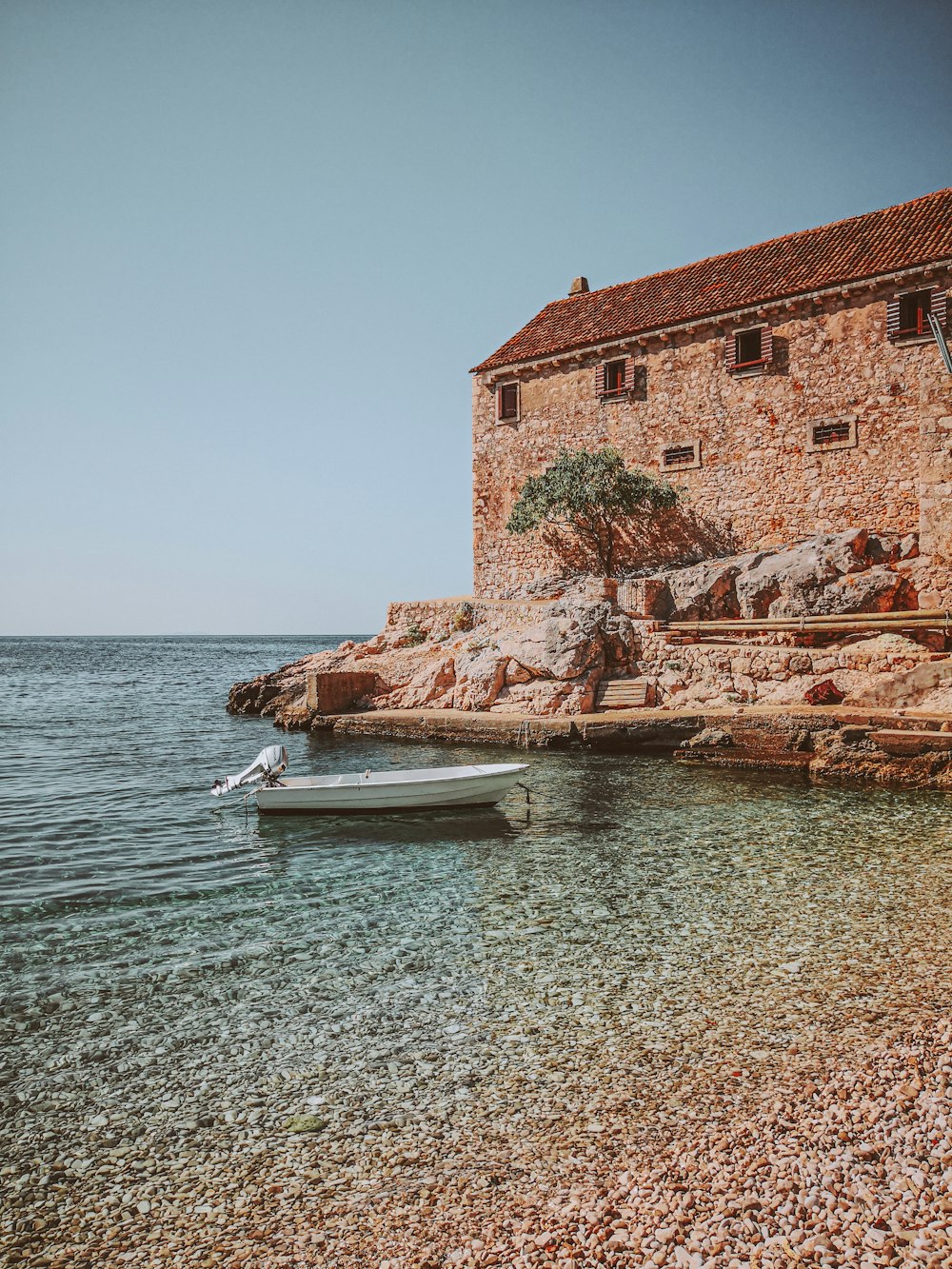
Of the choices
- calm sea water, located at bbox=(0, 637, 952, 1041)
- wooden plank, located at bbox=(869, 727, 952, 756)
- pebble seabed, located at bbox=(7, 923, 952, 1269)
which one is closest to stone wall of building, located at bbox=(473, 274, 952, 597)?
wooden plank, located at bbox=(869, 727, 952, 756)

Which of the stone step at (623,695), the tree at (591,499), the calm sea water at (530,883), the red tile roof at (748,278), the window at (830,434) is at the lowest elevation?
the calm sea water at (530,883)

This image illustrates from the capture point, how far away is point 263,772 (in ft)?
42.6

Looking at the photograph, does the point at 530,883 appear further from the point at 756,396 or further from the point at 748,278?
the point at 748,278

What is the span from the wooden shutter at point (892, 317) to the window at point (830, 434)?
2.33m

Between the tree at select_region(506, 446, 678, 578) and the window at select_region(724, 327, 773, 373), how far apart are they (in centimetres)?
405

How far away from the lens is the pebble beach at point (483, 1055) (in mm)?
3842

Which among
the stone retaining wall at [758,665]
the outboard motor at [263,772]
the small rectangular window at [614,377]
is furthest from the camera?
the small rectangular window at [614,377]

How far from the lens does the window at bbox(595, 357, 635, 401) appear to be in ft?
87.4

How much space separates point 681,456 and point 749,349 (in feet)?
11.8

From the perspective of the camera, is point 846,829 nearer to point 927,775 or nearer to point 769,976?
point 927,775

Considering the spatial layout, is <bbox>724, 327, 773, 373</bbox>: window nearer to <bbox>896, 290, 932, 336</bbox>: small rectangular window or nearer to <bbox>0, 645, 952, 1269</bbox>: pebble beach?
<bbox>896, 290, 932, 336</bbox>: small rectangular window

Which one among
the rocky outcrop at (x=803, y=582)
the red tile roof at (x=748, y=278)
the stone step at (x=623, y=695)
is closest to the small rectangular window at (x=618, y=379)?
the red tile roof at (x=748, y=278)

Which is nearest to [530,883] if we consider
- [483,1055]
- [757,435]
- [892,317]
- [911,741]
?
[483,1055]

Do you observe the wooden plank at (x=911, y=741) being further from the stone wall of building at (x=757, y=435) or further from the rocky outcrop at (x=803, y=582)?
the rocky outcrop at (x=803, y=582)
